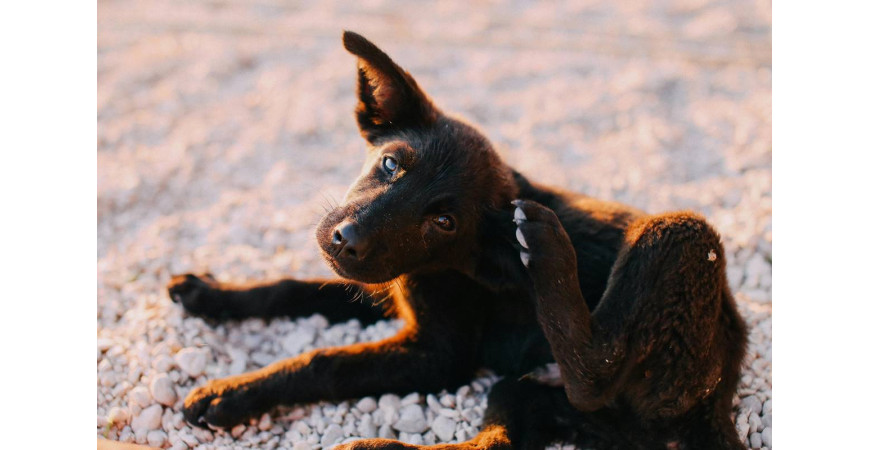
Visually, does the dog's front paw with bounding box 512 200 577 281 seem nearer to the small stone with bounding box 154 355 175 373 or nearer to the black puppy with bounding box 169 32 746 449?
the black puppy with bounding box 169 32 746 449

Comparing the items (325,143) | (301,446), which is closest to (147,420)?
(301,446)

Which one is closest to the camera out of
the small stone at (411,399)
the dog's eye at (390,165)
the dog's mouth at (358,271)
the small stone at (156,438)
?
the dog's mouth at (358,271)

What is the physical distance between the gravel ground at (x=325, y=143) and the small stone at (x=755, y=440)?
0.4 inches

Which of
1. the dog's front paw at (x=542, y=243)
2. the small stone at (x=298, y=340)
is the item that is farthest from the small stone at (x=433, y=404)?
the dog's front paw at (x=542, y=243)

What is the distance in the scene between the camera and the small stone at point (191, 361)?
13.0ft

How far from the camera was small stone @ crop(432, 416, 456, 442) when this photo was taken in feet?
12.1

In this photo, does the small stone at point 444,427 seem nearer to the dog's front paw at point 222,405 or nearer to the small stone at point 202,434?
the dog's front paw at point 222,405

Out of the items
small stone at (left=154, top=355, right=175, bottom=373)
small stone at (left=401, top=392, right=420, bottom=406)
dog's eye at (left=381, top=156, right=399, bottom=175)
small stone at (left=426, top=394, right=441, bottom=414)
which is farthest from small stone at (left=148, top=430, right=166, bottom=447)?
dog's eye at (left=381, top=156, right=399, bottom=175)

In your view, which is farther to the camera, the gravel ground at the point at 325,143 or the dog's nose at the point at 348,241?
the gravel ground at the point at 325,143

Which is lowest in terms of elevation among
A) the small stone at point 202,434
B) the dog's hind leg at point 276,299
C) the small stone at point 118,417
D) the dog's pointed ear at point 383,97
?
the small stone at point 202,434

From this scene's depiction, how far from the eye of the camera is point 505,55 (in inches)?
299
